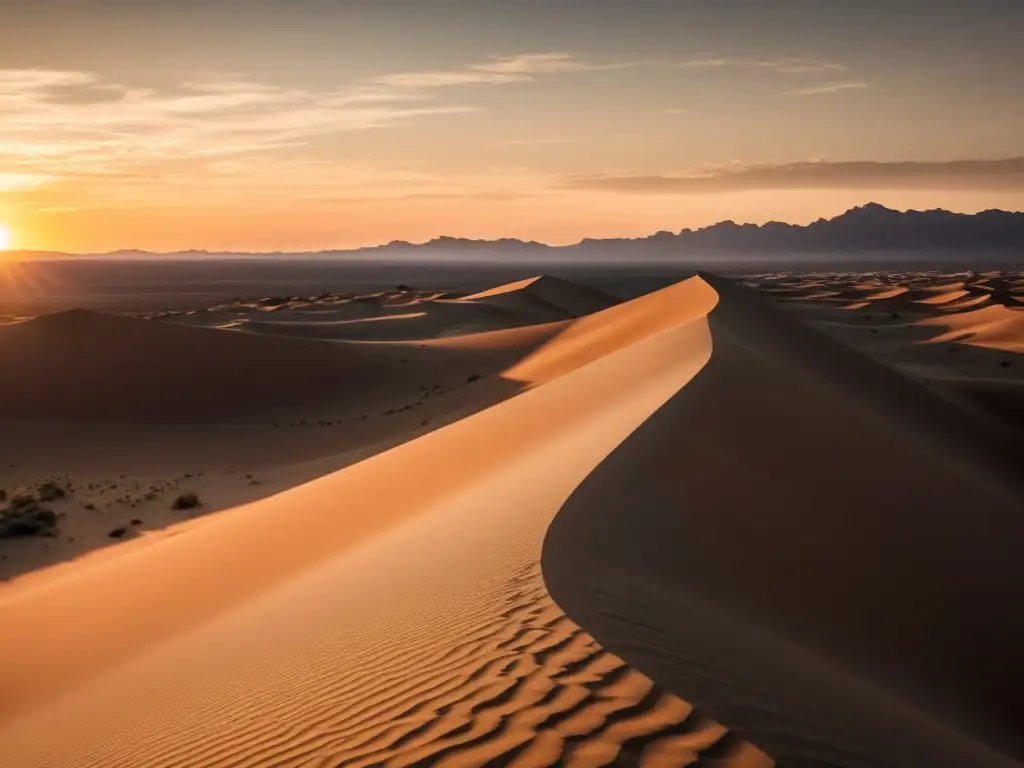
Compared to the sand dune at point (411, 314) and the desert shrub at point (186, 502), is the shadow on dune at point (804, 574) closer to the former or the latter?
the desert shrub at point (186, 502)

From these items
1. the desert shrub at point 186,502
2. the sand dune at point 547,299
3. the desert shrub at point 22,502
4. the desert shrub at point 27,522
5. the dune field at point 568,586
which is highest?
the sand dune at point 547,299

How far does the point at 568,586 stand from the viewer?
5.09 meters

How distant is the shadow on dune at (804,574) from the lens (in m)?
4.32

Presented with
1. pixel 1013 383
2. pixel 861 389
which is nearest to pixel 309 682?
pixel 861 389

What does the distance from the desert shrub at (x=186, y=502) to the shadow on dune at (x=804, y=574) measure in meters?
8.68

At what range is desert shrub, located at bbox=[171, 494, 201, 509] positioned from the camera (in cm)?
1461

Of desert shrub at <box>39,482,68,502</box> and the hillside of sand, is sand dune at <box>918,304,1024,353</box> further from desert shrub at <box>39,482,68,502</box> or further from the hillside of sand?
desert shrub at <box>39,482,68,502</box>

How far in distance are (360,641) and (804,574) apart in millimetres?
3938

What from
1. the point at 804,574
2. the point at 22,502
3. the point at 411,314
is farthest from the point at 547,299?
the point at 804,574

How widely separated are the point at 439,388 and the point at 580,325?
757 centimetres

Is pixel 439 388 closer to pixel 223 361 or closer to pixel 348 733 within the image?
pixel 223 361

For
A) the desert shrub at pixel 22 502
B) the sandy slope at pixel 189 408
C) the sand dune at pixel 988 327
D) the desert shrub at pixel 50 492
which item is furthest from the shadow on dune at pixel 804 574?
the sand dune at pixel 988 327

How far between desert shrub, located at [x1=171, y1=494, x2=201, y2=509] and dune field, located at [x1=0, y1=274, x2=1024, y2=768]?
0.63 feet

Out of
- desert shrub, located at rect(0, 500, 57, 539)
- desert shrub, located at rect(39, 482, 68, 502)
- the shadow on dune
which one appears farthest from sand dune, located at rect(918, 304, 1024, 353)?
desert shrub, located at rect(0, 500, 57, 539)
